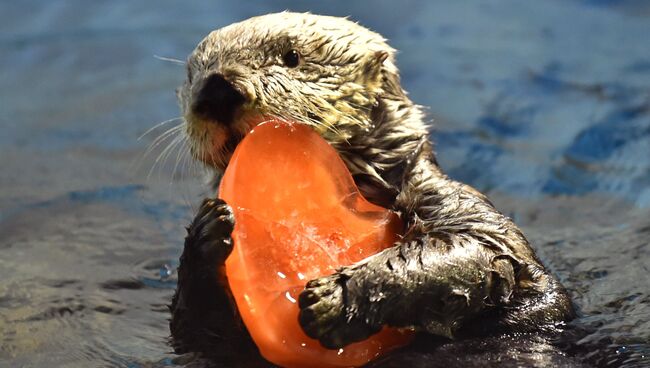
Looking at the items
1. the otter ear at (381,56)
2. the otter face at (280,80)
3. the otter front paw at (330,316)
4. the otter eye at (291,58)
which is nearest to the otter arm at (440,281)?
the otter front paw at (330,316)

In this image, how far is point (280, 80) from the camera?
375 cm

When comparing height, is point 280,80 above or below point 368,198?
above

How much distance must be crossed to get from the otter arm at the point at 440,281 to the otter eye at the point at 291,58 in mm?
639

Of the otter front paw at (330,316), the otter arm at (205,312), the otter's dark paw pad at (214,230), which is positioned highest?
the otter's dark paw pad at (214,230)

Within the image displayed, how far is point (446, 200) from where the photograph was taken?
384 cm

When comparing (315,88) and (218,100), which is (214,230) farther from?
(315,88)

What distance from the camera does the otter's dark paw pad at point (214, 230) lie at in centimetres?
339

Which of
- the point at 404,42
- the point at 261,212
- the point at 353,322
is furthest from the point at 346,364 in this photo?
the point at 404,42

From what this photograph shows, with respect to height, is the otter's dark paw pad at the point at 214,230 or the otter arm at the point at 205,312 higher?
the otter's dark paw pad at the point at 214,230

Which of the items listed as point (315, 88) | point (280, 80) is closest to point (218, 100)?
point (280, 80)

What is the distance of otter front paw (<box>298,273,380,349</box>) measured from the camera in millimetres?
3223

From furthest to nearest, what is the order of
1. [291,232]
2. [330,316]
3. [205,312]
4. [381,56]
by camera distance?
[381,56] → [205,312] → [291,232] → [330,316]

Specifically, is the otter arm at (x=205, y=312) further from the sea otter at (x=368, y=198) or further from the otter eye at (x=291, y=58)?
the otter eye at (x=291, y=58)

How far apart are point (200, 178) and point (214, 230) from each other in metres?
2.55
